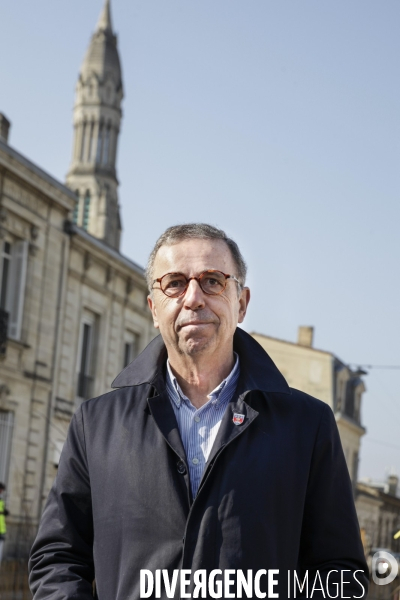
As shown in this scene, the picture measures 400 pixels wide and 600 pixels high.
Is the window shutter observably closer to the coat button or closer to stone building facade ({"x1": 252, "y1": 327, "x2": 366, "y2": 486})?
the coat button

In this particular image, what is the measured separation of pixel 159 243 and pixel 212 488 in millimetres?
834

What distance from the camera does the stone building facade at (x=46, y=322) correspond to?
20.8 m

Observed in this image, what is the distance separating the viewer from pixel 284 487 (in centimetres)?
290

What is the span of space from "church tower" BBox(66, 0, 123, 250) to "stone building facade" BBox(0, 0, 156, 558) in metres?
56.5

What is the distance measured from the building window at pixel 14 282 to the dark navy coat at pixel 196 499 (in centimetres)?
1865

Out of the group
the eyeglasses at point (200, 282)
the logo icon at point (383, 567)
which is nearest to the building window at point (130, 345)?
the logo icon at point (383, 567)

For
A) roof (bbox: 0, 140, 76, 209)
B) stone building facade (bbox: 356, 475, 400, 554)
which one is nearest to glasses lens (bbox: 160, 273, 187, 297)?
roof (bbox: 0, 140, 76, 209)

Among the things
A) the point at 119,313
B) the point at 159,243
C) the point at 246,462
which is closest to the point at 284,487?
the point at 246,462

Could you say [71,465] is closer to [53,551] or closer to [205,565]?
[53,551]

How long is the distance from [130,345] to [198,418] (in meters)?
25.0

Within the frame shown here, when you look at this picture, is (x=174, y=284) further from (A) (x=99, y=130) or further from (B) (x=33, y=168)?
(A) (x=99, y=130)

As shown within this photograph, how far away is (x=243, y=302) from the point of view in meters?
3.37

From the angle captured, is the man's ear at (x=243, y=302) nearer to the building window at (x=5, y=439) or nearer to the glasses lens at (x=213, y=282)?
the glasses lens at (x=213, y=282)

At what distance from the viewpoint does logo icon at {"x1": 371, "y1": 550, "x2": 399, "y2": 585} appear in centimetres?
512
